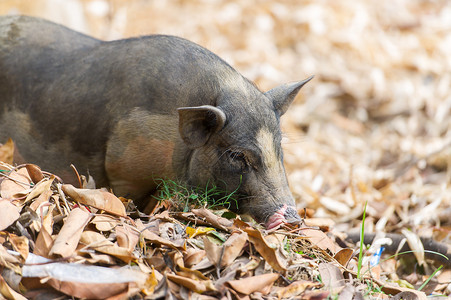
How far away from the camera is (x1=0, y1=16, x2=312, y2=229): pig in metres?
4.04

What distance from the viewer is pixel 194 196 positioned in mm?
3918

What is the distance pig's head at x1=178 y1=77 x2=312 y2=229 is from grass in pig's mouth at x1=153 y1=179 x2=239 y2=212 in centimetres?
4

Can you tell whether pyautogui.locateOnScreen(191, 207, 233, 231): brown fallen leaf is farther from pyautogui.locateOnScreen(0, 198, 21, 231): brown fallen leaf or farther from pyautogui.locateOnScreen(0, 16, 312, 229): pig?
pyautogui.locateOnScreen(0, 198, 21, 231): brown fallen leaf

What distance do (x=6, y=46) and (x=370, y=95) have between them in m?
5.22

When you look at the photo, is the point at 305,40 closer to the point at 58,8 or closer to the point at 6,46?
the point at 58,8

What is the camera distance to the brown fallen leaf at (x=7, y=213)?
3.05 metres

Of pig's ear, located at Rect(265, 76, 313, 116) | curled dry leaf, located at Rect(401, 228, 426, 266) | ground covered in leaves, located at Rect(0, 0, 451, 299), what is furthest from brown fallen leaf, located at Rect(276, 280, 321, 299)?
pig's ear, located at Rect(265, 76, 313, 116)

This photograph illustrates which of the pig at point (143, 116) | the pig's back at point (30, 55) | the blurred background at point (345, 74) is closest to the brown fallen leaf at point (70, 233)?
the pig at point (143, 116)

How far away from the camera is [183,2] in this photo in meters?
10.4

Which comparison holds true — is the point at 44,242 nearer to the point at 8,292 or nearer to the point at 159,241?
the point at 8,292

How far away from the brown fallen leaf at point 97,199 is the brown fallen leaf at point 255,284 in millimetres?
827

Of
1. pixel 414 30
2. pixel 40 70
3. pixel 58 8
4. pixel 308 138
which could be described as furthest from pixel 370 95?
pixel 40 70

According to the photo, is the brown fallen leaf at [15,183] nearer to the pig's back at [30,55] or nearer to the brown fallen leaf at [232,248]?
the brown fallen leaf at [232,248]

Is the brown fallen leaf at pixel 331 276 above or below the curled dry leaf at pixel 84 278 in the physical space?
below
